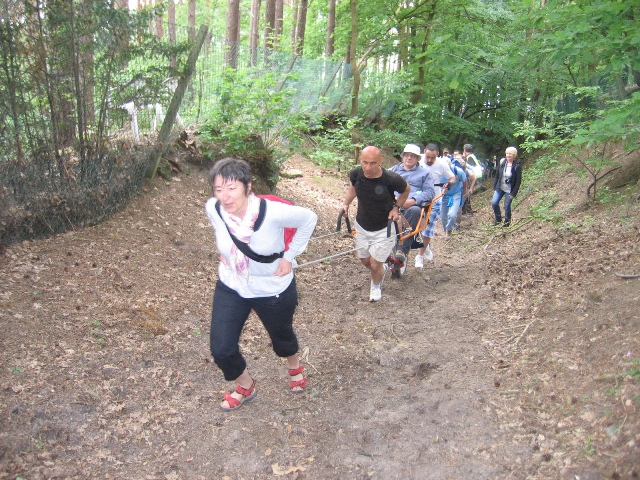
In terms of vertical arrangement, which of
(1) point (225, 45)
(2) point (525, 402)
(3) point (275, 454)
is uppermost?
(1) point (225, 45)

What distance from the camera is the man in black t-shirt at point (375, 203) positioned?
6225mm

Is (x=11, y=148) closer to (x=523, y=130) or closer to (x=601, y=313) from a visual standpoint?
(x=601, y=313)

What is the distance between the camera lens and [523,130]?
995 cm

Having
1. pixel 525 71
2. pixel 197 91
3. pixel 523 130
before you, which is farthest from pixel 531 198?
pixel 197 91

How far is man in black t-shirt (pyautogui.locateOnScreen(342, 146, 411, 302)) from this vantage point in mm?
6225

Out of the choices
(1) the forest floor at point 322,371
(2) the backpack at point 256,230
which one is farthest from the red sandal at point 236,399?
(2) the backpack at point 256,230

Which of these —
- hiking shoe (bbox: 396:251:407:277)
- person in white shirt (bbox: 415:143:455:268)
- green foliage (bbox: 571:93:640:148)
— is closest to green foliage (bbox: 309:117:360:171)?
person in white shirt (bbox: 415:143:455:268)

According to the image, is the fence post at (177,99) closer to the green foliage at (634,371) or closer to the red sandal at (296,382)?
the red sandal at (296,382)

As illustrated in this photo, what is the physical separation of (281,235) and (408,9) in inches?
644

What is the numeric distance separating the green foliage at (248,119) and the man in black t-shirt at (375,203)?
270cm

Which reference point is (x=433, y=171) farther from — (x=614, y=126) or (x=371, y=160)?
(x=614, y=126)

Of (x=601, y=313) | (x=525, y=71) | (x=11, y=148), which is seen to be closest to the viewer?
(x=601, y=313)

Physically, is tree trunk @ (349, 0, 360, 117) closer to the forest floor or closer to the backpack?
the forest floor

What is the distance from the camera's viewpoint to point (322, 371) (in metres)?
5.02
